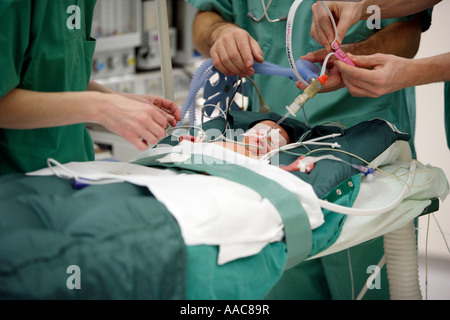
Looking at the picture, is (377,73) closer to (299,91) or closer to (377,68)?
(377,68)

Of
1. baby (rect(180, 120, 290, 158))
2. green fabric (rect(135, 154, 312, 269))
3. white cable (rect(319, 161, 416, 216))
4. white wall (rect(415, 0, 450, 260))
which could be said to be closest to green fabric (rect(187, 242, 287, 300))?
green fabric (rect(135, 154, 312, 269))

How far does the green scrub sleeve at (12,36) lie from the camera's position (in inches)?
37.2

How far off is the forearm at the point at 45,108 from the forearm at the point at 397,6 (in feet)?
2.91

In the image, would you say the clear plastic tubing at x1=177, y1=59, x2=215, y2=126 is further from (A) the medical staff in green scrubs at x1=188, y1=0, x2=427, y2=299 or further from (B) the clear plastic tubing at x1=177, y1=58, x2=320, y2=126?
(A) the medical staff in green scrubs at x1=188, y1=0, x2=427, y2=299

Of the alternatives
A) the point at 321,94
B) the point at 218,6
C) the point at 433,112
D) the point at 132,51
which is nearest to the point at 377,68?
the point at 321,94

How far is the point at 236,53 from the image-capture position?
4.74ft

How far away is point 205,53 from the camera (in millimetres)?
1891

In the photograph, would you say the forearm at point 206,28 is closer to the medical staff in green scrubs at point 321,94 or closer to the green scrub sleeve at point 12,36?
the medical staff in green scrubs at point 321,94

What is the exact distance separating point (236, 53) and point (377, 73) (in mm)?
385

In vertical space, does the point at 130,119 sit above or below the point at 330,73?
below

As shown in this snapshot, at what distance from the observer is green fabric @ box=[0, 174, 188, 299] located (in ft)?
2.52
